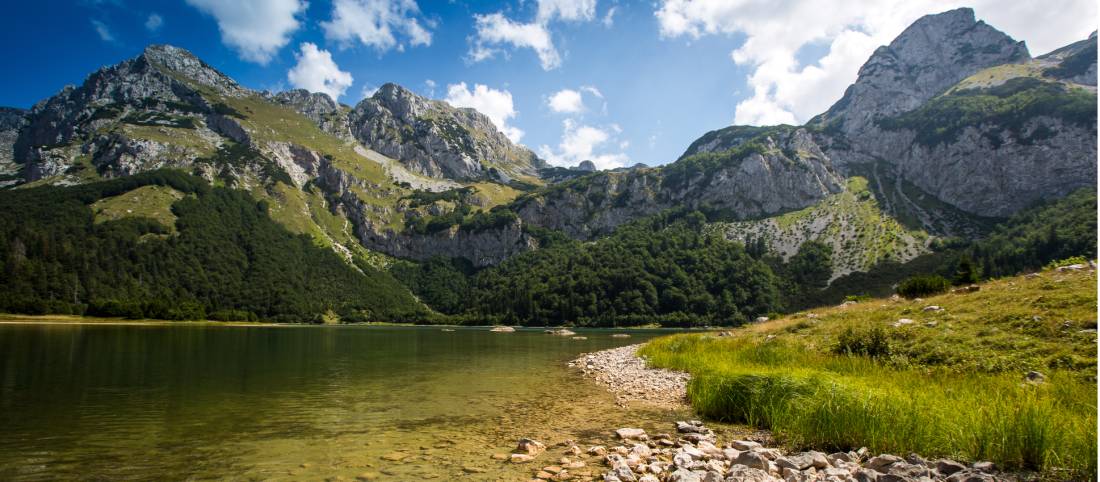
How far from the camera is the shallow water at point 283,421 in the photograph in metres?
13.1

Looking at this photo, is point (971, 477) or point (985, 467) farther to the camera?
point (985, 467)

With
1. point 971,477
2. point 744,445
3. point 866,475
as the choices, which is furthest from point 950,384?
point 866,475

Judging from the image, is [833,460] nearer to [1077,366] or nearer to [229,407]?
[1077,366]

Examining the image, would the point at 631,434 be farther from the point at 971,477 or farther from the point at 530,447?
the point at 971,477

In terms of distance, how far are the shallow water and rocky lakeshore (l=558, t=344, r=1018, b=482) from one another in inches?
43.1

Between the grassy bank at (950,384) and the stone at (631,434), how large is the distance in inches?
156

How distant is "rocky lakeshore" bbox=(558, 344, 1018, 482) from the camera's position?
8.91m

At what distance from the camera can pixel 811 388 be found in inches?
587

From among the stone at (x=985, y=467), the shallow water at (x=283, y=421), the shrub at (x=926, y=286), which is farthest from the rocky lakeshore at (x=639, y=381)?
the shrub at (x=926, y=286)

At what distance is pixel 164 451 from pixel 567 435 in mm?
12640

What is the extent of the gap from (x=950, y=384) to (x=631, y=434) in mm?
10554

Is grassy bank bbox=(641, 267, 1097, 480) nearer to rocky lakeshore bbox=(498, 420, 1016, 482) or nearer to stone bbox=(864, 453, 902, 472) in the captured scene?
rocky lakeshore bbox=(498, 420, 1016, 482)

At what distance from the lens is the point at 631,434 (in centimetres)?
1591

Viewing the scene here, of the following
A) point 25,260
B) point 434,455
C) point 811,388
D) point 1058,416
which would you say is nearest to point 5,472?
point 434,455
